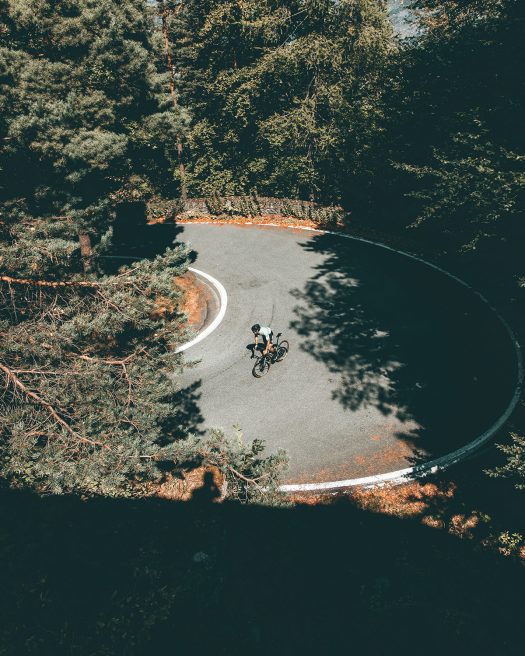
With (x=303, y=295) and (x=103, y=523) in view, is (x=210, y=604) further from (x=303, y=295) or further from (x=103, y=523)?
(x=303, y=295)

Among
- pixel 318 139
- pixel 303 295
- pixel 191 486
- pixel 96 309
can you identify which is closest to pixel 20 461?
pixel 96 309

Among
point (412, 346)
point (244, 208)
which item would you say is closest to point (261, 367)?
point (412, 346)

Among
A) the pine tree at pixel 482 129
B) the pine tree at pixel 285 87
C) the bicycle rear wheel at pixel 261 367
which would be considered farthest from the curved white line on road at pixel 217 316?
the pine tree at pixel 285 87

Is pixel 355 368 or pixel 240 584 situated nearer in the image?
pixel 240 584

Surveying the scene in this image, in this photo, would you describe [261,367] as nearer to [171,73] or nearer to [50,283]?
[50,283]

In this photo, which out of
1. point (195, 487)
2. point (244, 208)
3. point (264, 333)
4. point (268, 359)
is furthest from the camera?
point (244, 208)

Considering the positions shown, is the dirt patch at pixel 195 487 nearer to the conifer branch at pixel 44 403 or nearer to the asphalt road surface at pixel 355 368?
the asphalt road surface at pixel 355 368
